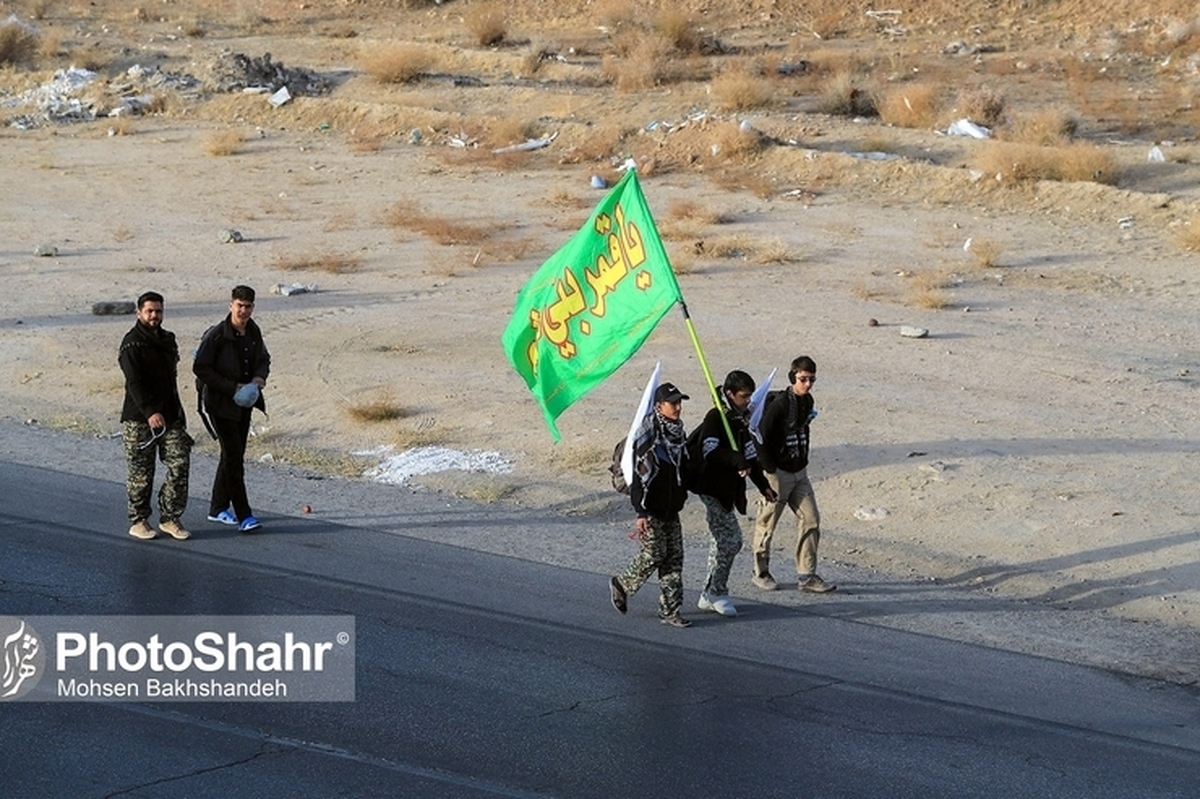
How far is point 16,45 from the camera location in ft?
121

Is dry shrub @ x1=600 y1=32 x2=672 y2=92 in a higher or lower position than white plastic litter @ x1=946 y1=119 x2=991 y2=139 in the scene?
higher

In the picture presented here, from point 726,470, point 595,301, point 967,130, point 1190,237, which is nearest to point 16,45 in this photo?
point 967,130

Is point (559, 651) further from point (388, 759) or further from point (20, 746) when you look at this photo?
point (20, 746)

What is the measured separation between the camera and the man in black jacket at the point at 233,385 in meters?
11.4

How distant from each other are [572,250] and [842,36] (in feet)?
92.9

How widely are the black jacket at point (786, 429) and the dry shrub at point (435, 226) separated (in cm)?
1278

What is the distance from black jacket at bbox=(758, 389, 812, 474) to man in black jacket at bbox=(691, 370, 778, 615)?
0.58 m

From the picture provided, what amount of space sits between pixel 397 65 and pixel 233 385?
74.8ft

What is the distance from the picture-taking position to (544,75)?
34.1 meters

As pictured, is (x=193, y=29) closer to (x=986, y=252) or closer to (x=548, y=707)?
(x=986, y=252)

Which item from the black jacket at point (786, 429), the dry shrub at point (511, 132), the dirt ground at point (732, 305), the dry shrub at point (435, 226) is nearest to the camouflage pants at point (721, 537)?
the black jacket at point (786, 429)

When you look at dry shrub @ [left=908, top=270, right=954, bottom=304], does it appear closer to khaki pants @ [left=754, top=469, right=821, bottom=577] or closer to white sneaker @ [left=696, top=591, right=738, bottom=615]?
khaki pants @ [left=754, top=469, right=821, bottom=577]

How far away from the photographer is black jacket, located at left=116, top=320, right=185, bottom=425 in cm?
1109

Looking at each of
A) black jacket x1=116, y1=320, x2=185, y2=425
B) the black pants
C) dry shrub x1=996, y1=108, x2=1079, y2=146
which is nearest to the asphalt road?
the black pants
